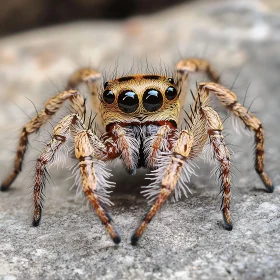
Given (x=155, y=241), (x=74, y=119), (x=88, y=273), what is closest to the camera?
(x=88, y=273)

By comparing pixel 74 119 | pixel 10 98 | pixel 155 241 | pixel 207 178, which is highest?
pixel 74 119

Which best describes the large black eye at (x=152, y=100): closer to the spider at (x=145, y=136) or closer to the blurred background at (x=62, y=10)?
the spider at (x=145, y=136)

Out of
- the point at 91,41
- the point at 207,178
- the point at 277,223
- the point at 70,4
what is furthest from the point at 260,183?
the point at 70,4

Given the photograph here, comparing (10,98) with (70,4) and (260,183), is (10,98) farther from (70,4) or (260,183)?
(260,183)

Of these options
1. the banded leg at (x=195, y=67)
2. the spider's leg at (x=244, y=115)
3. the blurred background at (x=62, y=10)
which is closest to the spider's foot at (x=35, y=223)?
the spider's leg at (x=244, y=115)

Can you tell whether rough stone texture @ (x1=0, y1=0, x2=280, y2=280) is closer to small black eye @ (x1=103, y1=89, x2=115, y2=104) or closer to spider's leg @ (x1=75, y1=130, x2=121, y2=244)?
spider's leg @ (x1=75, y1=130, x2=121, y2=244)

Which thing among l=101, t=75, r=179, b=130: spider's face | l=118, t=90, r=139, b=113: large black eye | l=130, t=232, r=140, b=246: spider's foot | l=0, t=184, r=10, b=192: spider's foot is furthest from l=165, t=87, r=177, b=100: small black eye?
l=0, t=184, r=10, b=192: spider's foot

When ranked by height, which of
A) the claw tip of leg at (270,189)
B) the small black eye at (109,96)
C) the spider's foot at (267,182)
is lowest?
the claw tip of leg at (270,189)
